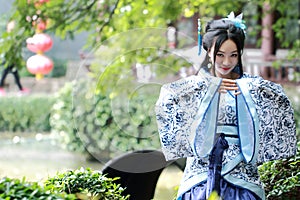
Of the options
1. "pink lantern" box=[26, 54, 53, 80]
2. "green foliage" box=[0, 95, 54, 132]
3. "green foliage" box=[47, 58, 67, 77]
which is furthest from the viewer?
"green foliage" box=[47, 58, 67, 77]

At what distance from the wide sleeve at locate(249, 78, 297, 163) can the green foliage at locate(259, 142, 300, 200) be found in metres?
0.45

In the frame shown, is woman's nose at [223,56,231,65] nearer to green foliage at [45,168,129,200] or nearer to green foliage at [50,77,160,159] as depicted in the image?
green foliage at [45,168,129,200]

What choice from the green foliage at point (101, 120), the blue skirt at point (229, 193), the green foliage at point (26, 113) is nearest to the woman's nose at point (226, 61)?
the blue skirt at point (229, 193)

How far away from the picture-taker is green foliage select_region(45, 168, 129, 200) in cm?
285

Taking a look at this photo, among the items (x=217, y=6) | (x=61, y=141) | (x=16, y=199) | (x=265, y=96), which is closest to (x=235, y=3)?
(x=217, y=6)

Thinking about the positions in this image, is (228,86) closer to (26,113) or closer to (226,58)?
(226,58)

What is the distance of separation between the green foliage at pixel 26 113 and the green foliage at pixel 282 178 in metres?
9.72

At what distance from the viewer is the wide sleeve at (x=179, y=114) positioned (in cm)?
270

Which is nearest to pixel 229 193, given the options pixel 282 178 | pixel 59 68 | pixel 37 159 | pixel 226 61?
pixel 226 61

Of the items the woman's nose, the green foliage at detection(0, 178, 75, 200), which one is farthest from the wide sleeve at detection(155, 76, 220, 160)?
the green foliage at detection(0, 178, 75, 200)

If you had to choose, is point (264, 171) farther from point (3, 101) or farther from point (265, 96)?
point (3, 101)

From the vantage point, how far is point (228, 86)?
2705 mm

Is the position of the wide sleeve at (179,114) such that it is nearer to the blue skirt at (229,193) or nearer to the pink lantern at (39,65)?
the blue skirt at (229,193)

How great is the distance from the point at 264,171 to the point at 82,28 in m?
2.97
